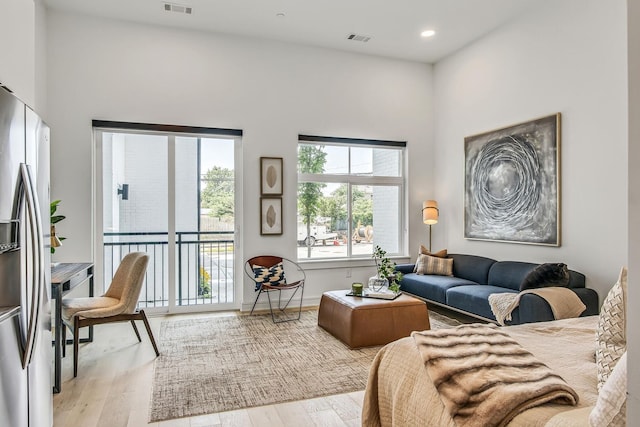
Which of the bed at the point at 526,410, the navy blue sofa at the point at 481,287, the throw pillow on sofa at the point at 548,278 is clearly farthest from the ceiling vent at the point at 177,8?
the throw pillow on sofa at the point at 548,278

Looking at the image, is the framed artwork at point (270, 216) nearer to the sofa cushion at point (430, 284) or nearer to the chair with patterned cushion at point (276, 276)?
the chair with patterned cushion at point (276, 276)

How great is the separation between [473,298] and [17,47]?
4103mm

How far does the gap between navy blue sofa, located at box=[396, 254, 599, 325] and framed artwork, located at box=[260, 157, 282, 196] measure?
1.94 meters

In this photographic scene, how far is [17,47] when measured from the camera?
6.34 ft

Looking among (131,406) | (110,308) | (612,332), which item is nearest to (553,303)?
(612,332)

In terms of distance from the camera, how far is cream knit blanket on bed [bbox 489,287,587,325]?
3.39 m

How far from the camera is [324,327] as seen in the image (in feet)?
14.2

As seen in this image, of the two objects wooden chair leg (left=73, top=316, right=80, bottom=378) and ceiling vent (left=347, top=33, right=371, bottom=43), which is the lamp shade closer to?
Answer: ceiling vent (left=347, top=33, right=371, bottom=43)

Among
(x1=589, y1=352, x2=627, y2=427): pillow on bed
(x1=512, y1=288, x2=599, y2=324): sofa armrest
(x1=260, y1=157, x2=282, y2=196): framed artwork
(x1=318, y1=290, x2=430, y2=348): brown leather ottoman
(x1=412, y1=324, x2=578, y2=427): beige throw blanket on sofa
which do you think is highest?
(x1=260, y1=157, x2=282, y2=196): framed artwork

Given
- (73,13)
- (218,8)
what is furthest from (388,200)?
(73,13)

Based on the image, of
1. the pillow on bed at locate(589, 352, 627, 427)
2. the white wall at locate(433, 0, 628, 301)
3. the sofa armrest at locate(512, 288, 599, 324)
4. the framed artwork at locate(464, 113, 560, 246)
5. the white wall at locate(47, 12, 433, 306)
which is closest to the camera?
the pillow on bed at locate(589, 352, 627, 427)

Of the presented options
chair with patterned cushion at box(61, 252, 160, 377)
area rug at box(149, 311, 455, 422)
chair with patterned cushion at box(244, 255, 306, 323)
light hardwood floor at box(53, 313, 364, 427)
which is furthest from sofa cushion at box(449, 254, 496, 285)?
chair with patterned cushion at box(61, 252, 160, 377)

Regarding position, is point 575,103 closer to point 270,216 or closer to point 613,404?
point 270,216

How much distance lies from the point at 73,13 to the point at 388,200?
4576mm
